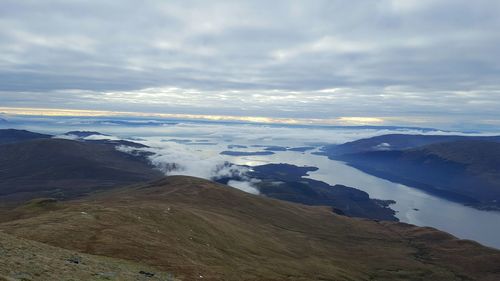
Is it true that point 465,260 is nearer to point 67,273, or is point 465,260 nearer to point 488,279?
point 488,279

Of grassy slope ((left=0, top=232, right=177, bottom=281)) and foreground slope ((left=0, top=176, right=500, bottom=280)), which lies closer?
grassy slope ((left=0, top=232, right=177, bottom=281))

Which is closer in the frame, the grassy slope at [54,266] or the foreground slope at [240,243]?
the grassy slope at [54,266]

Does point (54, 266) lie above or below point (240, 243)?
above

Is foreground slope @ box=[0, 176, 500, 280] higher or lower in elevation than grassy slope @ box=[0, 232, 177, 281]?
lower

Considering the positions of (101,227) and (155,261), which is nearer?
(155,261)

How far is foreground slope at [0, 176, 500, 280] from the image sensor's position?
195 ft

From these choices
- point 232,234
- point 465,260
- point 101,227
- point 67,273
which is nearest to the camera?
point 67,273

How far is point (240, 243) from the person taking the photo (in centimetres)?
10131

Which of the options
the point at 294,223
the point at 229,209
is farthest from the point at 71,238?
the point at 294,223

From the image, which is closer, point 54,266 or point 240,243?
point 54,266

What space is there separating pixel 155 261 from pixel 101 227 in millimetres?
17754

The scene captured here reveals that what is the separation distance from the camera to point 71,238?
190 feet

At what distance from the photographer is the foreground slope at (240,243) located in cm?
5947

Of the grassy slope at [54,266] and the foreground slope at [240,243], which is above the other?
the grassy slope at [54,266]
